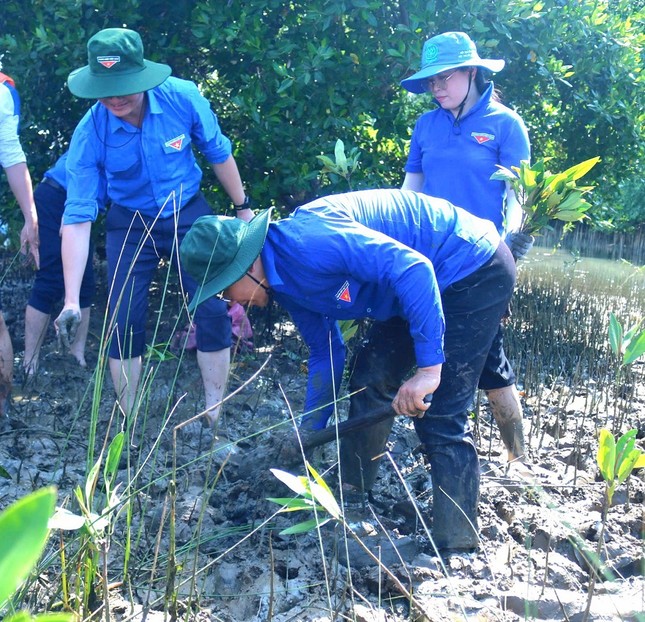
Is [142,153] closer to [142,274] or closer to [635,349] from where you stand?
[142,274]

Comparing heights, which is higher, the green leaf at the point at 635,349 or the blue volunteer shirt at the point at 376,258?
the blue volunteer shirt at the point at 376,258

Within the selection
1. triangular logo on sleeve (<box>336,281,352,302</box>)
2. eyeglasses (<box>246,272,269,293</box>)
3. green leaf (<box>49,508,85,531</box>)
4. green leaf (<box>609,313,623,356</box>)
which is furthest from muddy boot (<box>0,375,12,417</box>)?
green leaf (<box>609,313,623,356</box>)

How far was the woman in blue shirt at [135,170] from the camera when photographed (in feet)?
11.8

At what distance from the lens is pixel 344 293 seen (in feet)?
8.84

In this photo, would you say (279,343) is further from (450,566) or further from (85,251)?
(450,566)

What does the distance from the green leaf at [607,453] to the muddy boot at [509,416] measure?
47.1 inches

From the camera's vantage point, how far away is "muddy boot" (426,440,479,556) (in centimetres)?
293

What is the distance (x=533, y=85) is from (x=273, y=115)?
1.98 m

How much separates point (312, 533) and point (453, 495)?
542mm

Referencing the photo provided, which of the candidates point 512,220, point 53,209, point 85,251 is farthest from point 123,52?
point 512,220

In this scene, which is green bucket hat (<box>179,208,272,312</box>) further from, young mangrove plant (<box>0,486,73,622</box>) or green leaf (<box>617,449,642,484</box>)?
young mangrove plant (<box>0,486,73,622</box>)

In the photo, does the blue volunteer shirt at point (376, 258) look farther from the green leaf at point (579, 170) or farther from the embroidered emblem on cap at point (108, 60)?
the embroidered emblem on cap at point (108, 60)

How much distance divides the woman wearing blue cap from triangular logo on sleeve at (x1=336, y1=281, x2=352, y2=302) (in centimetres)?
102

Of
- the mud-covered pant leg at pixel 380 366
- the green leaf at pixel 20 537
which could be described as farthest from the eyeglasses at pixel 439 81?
the green leaf at pixel 20 537
